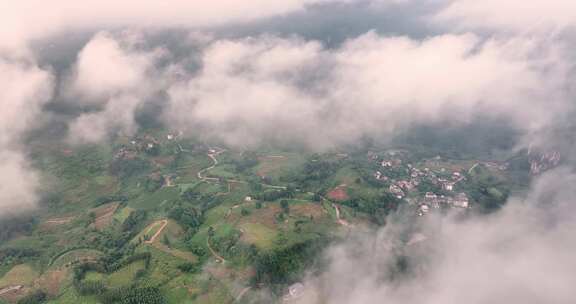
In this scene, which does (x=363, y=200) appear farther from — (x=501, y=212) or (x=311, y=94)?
(x=311, y=94)

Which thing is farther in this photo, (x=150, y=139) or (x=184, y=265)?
(x=150, y=139)

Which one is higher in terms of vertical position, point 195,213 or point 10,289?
point 10,289

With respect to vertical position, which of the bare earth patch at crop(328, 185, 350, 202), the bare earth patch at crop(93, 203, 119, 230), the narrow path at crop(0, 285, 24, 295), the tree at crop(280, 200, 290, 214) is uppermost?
the tree at crop(280, 200, 290, 214)

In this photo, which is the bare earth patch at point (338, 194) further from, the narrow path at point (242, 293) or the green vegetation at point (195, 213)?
the narrow path at point (242, 293)

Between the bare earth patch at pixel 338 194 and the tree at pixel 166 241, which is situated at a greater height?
the tree at pixel 166 241

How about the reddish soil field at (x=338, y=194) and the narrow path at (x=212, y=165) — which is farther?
the narrow path at (x=212, y=165)

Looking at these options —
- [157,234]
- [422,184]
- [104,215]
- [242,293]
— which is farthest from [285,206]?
[104,215]

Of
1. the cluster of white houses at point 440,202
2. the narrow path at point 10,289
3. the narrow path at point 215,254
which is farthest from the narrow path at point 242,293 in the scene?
the cluster of white houses at point 440,202

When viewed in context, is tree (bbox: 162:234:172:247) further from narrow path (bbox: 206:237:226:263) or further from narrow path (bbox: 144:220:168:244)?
narrow path (bbox: 206:237:226:263)

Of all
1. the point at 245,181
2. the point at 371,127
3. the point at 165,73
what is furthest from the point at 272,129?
the point at 165,73

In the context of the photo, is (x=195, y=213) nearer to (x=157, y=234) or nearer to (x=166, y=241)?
(x=157, y=234)

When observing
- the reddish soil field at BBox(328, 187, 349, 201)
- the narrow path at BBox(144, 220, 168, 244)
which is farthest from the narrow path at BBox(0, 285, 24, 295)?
the reddish soil field at BBox(328, 187, 349, 201)
